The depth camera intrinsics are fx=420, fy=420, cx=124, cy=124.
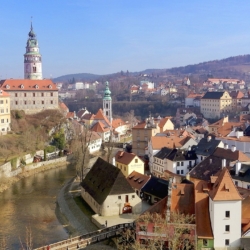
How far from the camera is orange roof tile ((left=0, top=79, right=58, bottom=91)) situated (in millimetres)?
61375

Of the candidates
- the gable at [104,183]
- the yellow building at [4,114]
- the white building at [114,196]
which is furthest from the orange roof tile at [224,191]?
the yellow building at [4,114]

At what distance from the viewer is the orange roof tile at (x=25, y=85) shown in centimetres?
6138

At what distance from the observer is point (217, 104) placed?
91062 mm

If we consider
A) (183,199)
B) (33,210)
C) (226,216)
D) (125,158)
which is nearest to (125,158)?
(125,158)

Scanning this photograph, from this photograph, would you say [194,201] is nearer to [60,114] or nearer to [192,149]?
[192,149]

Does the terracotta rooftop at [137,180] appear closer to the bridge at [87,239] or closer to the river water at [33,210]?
the river water at [33,210]

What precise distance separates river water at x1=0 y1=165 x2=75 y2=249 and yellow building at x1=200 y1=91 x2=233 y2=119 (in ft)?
174

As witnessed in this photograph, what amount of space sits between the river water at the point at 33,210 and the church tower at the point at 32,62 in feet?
118

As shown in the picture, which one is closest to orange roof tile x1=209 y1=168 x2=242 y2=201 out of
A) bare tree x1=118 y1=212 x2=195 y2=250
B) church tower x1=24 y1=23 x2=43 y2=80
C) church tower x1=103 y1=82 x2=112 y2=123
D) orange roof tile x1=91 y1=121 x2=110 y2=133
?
bare tree x1=118 y1=212 x2=195 y2=250

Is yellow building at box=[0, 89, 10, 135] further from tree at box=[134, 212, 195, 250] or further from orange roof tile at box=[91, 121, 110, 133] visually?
tree at box=[134, 212, 195, 250]

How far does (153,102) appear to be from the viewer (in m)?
112

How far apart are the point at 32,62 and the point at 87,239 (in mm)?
58433

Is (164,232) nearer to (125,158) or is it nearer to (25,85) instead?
(125,158)

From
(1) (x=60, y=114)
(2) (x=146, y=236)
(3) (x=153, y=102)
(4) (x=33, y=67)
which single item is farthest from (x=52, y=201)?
(3) (x=153, y=102)
